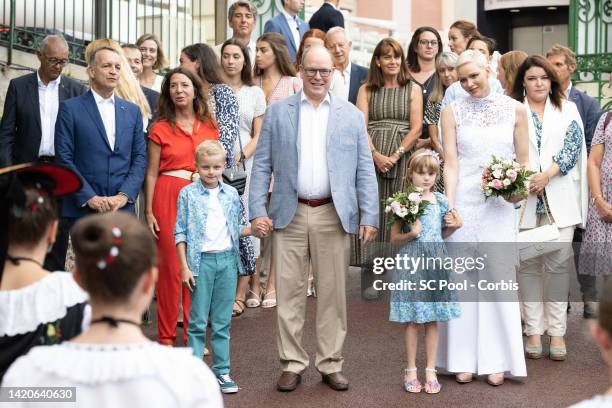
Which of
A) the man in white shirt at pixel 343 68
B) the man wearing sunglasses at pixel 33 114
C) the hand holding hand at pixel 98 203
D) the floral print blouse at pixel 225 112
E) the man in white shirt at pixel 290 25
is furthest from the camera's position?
the man in white shirt at pixel 290 25

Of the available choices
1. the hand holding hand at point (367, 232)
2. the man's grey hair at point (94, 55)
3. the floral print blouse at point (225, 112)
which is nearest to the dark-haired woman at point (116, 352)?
the hand holding hand at point (367, 232)

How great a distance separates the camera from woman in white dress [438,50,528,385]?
7117 mm

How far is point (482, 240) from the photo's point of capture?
723 centimetres

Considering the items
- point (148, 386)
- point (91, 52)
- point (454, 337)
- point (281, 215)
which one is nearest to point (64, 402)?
point (148, 386)

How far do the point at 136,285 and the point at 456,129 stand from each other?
179 inches

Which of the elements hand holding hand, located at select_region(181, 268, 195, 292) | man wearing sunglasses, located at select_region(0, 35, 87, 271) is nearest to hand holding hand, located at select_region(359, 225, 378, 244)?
hand holding hand, located at select_region(181, 268, 195, 292)

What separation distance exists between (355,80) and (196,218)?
165 inches

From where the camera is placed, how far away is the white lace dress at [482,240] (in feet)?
23.4

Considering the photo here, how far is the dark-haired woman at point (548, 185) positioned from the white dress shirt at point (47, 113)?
3496 millimetres

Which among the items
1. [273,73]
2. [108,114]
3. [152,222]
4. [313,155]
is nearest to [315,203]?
[313,155]

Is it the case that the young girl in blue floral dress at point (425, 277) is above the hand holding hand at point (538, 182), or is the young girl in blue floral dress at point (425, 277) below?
below

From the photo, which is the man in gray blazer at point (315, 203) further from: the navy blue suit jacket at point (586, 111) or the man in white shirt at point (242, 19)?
the man in white shirt at point (242, 19)

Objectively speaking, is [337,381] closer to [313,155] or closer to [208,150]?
[313,155]

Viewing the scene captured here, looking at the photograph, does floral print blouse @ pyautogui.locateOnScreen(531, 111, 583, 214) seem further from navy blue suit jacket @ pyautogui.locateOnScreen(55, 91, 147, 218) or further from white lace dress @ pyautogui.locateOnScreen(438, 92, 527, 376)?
navy blue suit jacket @ pyautogui.locateOnScreen(55, 91, 147, 218)
